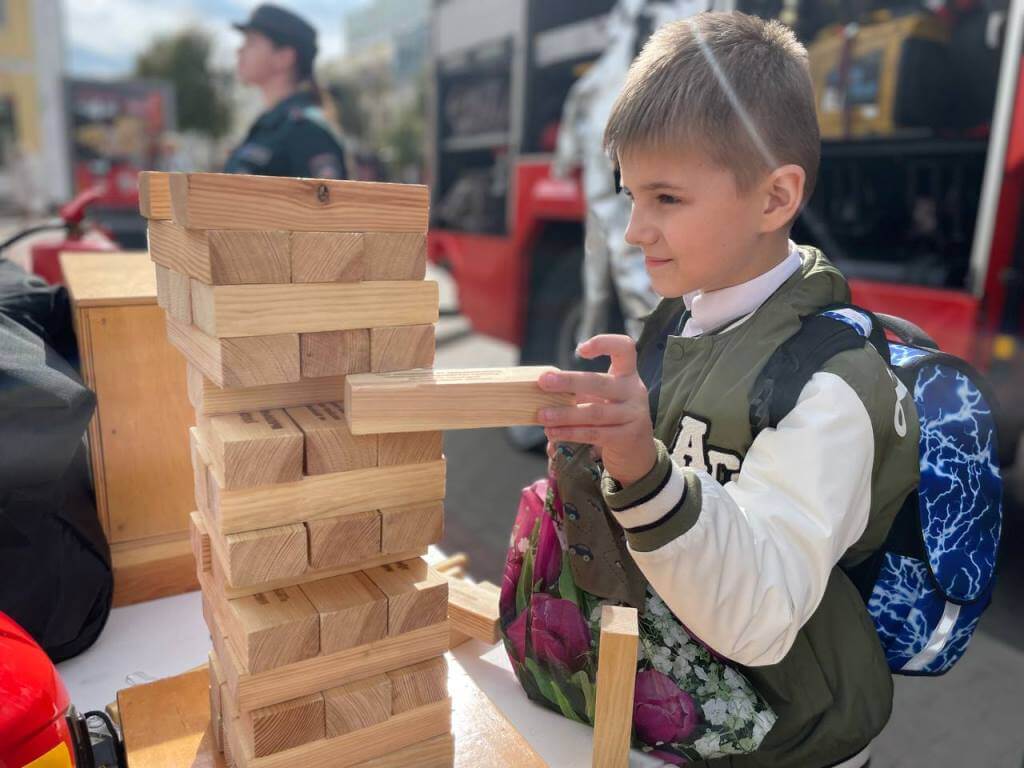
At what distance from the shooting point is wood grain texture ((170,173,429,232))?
2.98ft

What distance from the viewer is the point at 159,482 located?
1.78 metres

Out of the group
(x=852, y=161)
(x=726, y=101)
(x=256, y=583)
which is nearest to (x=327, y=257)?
(x=256, y=583)

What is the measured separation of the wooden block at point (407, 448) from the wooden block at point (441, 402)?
0.10m

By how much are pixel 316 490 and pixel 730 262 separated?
2.23 feet

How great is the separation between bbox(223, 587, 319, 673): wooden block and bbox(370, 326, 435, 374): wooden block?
0.33 metres

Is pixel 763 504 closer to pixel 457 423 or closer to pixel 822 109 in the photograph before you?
pixel 457 423

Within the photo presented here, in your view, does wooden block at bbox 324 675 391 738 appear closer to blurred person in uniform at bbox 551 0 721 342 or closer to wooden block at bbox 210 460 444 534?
wooden block at bbox 210 460 444 534

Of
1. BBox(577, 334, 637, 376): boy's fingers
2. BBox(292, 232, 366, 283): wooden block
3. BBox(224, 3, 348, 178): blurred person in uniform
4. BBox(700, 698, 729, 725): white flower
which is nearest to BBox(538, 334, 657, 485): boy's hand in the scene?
BBox(577, 334, 637, 376): boy's fingers

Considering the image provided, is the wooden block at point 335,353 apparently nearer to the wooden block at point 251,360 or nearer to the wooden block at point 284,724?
the wooden block at point 251,360

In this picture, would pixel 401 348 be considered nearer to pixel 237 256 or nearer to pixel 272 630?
pixel 237 256

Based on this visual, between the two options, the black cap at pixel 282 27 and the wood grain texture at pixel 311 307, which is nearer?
the wood grain texture at pixel 311 307

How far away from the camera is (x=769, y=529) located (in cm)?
96

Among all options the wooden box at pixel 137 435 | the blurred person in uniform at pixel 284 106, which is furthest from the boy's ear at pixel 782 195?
the blurred person in uniform at pixel 284 106

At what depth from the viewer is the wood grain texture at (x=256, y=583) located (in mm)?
1054
